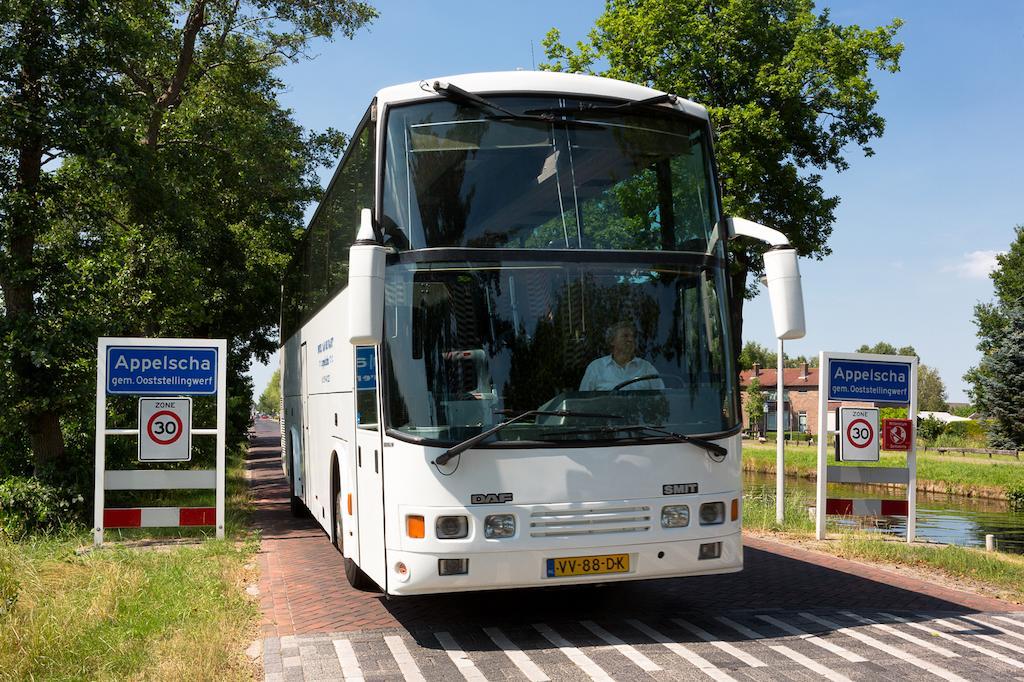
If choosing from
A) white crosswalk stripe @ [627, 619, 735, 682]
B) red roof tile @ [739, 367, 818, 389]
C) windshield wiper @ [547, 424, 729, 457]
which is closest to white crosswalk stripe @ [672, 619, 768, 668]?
white crosswalk stripe @ [627, 619, 735, 682]

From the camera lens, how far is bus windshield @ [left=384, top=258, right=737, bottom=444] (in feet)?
22.3

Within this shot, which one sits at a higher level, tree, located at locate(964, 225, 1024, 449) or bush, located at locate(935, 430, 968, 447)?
tree, located at locate(964, 225, 1024, 449)

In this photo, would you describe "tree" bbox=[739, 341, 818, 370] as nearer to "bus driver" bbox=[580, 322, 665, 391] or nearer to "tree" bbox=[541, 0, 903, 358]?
"tree" bbox=[541, 0, 903, 358]

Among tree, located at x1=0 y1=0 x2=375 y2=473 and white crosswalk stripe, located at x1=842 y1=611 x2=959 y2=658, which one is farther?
tree, located at x1=0 y1=0 x2=375 y2=473

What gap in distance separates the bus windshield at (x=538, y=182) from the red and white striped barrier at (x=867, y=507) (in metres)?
6.08

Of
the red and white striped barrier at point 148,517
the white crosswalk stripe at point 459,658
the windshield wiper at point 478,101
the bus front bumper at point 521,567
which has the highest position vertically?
the windshield wiper at point 478,101

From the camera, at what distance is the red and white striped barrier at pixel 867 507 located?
1215 cm

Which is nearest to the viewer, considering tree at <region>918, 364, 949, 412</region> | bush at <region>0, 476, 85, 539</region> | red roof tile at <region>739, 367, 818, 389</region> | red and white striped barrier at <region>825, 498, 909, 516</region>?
red and white striped barrier at <region>825, 498, 909, 516</region>

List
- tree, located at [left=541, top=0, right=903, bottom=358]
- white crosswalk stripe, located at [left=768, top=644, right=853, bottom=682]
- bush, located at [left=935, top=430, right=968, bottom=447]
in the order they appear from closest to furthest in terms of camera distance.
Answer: white crosswalk stripe, located at [left=768, top=644, right=853, bottom=682] → tree, located at [left=541, top=0, right=903, bottom=358] → bush, located at [left=935, top=430, right=968, bottom=447]

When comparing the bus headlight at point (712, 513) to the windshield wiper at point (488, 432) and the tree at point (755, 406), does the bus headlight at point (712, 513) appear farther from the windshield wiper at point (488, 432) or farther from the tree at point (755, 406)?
the tree at point (755, 406)

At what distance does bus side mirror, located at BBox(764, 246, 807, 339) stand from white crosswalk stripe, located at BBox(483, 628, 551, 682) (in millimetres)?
2862

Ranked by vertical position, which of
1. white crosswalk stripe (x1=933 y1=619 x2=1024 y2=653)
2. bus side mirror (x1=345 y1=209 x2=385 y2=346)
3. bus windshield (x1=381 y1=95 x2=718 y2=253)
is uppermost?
bus windshield (x1=381 y1=95 x2=718 y2=253)

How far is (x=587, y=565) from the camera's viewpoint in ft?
22.7

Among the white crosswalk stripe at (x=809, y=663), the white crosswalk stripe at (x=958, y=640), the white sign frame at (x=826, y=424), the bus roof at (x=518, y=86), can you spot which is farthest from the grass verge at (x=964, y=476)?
the bus roof at (x=518, y=86)
